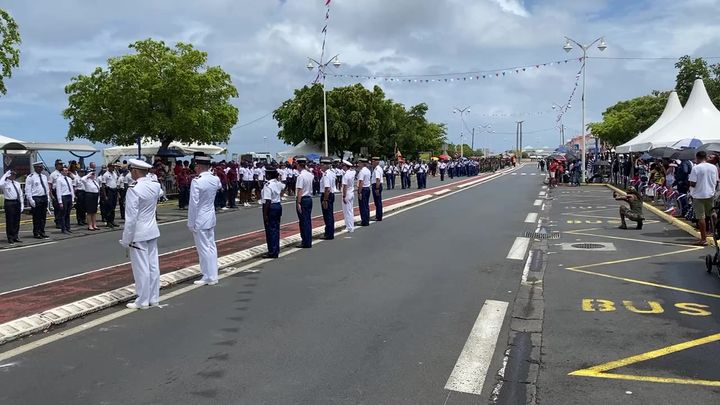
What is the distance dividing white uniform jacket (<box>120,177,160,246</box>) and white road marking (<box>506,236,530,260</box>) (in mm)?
6357

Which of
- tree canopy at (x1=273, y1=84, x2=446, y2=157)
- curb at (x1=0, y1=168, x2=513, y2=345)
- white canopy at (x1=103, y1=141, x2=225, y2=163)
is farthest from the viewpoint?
tree canopy at (x1=273, y1=84, x2=446, y2=157)

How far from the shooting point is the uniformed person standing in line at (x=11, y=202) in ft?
46.3

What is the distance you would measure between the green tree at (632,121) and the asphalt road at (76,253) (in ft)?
191

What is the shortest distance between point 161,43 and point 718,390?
32594 mm

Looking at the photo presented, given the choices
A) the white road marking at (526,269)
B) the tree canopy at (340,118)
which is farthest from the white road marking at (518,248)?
the tree canopy at (340,118)

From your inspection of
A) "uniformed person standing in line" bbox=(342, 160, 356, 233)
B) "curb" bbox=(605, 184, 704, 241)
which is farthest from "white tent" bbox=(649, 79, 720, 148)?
"uniformed person standing in line" bbox=(342, 160, 356, 233)

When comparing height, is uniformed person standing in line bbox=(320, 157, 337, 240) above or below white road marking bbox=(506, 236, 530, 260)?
above

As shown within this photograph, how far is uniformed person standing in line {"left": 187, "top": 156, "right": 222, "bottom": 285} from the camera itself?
8789mm

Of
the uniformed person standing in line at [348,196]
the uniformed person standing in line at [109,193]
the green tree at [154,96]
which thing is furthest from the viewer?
the green tree at [154,96]

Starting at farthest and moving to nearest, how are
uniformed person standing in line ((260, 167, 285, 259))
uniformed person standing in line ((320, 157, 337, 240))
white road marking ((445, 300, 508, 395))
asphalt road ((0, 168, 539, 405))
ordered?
uniformed person standing in line ((320, 157, 337, 240)) < uniformed person standing in line ((260, 167, 285, 259)) < white road marking ((445, 300, 508, 395)) < asphalt road ((0, 168, 539, 405))

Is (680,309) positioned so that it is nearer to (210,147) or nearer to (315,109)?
(210,147)

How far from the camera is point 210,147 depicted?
41.0m

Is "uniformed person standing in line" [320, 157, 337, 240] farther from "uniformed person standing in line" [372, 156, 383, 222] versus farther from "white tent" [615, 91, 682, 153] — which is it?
"white tent" [615, 91, 682, 153]

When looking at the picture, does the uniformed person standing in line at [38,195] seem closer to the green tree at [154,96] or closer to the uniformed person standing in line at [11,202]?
the uniformed person standing in line at [11,202]
